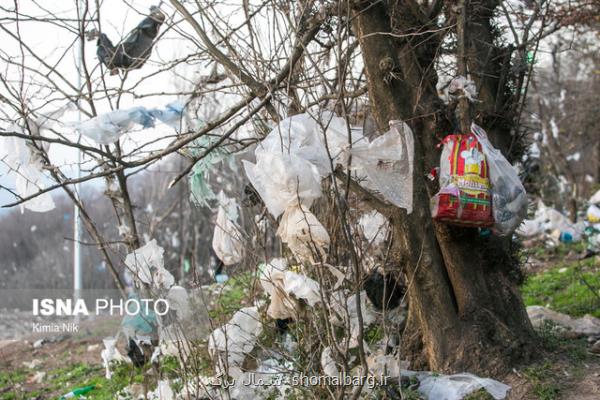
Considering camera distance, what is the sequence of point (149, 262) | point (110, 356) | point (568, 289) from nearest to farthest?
point (149, 262) < point (110, 356) < point (568, 289)

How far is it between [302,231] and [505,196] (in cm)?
120

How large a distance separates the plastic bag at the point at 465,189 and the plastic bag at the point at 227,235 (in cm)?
172

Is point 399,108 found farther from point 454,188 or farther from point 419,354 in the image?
point 419,354

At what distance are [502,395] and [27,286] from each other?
25.5 metres

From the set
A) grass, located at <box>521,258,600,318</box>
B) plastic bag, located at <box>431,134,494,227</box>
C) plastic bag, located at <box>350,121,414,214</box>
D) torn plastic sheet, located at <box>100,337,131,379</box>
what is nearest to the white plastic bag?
plastic bag, located at <box>431,134,494,227</box>

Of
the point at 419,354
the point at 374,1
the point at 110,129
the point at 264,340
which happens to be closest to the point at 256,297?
the point at 264,340

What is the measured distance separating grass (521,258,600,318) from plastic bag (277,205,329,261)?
2732 mm

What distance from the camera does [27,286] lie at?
26469 millimetres

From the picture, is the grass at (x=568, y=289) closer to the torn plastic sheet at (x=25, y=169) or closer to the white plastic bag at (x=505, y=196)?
the white plastic bag at (x=505, y=196)

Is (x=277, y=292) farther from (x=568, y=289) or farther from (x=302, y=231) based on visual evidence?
(x=568, y=289)

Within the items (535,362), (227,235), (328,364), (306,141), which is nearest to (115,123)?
(227,235)

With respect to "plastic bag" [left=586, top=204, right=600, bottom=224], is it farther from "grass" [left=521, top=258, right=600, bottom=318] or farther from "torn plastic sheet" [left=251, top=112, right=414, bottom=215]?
"torn plastic sheet" [left=251, top=112, right=414, bottom=215]

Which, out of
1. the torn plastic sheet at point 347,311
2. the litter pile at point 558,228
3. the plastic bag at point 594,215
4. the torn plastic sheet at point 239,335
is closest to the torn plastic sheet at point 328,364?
the torn plastic sheet at point 347,311

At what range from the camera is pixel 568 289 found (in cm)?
701
